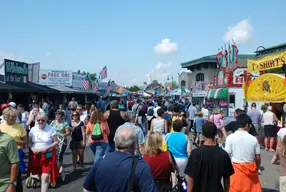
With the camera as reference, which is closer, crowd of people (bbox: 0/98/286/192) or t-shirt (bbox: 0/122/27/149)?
crowd of people (bbox: 0/98/286/192)

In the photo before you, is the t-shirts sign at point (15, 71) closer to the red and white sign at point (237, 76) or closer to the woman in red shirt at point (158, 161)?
the red and white sign at point (237, 76)

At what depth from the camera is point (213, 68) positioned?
127ft

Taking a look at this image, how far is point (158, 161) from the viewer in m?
3.91

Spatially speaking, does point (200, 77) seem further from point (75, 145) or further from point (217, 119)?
point (75, 145)

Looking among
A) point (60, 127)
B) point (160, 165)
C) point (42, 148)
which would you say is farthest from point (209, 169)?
point (60, 127)

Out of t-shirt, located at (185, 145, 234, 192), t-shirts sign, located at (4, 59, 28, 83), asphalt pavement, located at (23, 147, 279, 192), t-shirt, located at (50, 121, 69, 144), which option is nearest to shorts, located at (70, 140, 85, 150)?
t-shirt, located at (50, 121, 69, 144)

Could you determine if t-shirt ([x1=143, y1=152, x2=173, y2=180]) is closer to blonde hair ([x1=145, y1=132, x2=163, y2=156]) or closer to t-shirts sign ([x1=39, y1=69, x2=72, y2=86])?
blonde hair ([x1=145, y1=132, x2=163, y2=156])

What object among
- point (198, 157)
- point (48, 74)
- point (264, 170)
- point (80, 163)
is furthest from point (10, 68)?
point (198, 157)

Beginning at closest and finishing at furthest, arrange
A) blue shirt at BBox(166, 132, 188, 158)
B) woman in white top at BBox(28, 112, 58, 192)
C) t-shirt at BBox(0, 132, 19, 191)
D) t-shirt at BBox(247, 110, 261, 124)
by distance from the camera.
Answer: t-shirt at BBox(0, 132, 19, 191) < blue shirt at BBox(166, 132, 188, 158) < woman in white top at BBox(28, 112, 58, 192) < t-shirt at BBox(247, 110, 261, 124)

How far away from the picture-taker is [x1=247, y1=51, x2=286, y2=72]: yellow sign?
9587 mm

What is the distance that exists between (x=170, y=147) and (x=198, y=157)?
144 cm

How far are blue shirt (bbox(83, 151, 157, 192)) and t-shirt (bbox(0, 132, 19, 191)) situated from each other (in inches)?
49.1

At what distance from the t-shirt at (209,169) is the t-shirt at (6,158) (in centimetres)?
203

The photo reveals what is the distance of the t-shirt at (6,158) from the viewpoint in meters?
3.21
